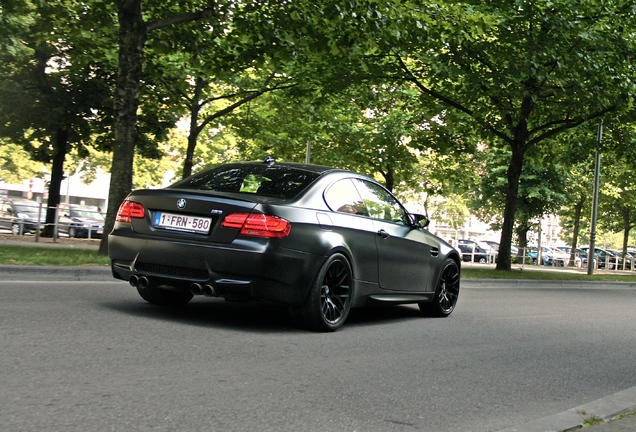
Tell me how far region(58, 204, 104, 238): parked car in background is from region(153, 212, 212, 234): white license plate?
20.7 meters

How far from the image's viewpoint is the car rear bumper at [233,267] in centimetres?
689

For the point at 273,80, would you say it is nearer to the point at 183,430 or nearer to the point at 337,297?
the point at 337,297

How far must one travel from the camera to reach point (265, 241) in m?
6.91

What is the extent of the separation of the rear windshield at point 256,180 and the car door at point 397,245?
0.91 m

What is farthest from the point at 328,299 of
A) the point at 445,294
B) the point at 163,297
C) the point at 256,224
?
the point at 445,294

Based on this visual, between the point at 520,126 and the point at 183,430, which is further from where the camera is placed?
the point at 520,126

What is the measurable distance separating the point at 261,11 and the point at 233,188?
9.18 metres

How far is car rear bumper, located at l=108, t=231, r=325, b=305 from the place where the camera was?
689 centimetres

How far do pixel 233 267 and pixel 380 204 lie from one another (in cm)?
237

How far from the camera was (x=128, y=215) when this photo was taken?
753cm

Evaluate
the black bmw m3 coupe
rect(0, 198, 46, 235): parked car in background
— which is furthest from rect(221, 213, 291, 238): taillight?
rect(0, 198, 46, 235): parked car in background

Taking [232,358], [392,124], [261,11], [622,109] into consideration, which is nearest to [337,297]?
[232,358]

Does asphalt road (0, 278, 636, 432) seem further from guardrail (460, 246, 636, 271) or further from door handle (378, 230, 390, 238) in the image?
guardrail (460, 246, 636, 271)

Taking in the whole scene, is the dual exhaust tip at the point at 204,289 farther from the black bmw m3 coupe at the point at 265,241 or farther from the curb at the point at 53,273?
the curb at the point at 53,273
